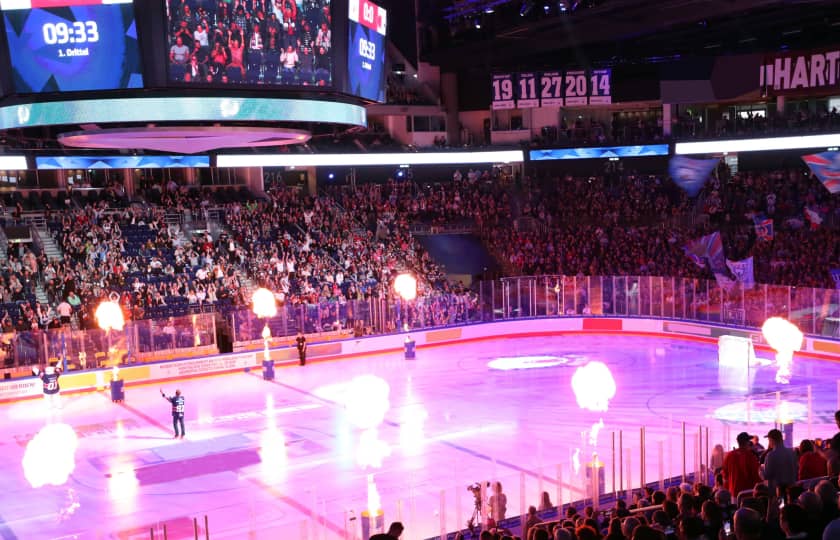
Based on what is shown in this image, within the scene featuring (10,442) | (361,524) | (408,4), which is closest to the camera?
(361,524)

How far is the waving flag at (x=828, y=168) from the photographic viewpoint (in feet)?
101

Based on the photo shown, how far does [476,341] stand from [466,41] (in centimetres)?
1765

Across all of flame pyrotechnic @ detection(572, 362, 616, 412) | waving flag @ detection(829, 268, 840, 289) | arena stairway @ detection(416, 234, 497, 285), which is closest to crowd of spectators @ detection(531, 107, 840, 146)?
arena stairway @ detection(416, 234, 497, 285)

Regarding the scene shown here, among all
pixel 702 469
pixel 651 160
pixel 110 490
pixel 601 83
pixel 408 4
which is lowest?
pixel 110 490

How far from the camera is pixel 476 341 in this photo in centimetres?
3625

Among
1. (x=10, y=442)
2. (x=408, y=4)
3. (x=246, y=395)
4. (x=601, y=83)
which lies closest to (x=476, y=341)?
(x=246, y=395)

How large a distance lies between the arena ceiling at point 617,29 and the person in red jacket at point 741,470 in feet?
80.7

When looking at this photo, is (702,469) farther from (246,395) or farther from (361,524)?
(246,395)

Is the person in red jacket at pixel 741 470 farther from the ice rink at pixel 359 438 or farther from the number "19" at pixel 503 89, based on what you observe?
the number "19" at pixel 503 89

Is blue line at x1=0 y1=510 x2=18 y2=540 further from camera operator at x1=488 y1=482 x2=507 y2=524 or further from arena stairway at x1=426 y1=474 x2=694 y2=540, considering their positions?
camera operator at x1=488 y1=482 x2=507 y2=524

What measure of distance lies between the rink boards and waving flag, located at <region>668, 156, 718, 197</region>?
6145 millimetres

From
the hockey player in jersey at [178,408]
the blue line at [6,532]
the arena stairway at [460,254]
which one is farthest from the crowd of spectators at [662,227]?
the blue line at [6,532]

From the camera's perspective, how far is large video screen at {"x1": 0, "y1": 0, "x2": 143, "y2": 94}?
60.3 feet

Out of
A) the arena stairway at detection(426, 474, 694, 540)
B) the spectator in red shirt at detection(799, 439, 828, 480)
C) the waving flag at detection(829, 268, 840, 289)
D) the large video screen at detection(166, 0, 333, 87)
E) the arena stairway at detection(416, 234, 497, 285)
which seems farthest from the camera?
the arena stairway at detection(416, 234, 497, 285)
